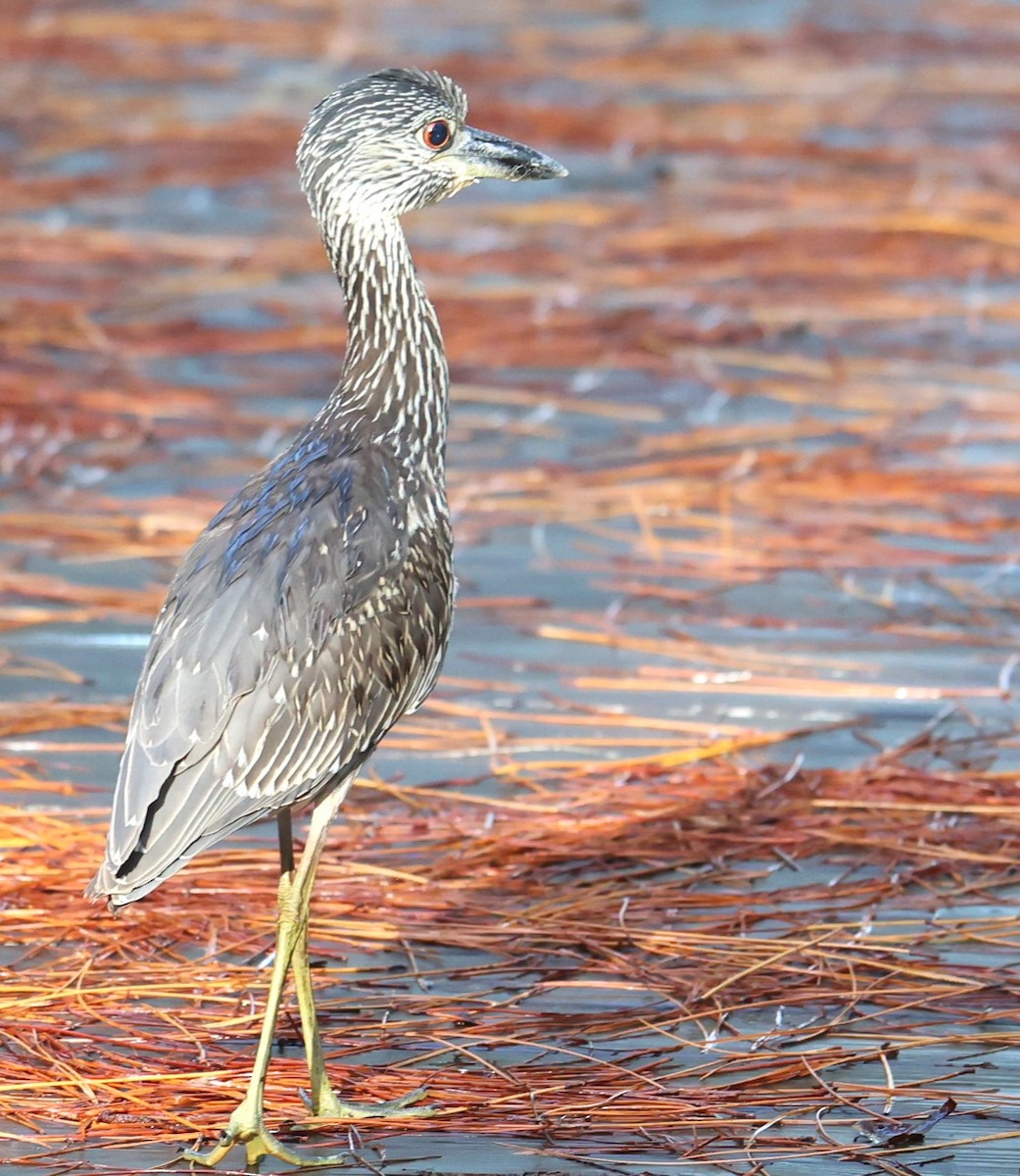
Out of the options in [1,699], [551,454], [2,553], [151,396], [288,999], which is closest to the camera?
[288,999]

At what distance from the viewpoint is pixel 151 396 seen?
769cm

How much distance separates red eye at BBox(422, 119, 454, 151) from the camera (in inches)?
165

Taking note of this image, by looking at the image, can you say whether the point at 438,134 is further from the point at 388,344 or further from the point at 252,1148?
the point at 252,1148

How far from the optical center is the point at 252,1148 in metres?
3.42

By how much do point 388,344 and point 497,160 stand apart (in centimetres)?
48

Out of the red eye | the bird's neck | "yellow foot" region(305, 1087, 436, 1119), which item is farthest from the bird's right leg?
the red eye

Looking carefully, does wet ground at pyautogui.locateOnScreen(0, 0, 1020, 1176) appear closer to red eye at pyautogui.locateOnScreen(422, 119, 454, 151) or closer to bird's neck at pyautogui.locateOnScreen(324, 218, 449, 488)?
bird's neck at pyautogui.locateOnScreen(324, 218, 449, 488)

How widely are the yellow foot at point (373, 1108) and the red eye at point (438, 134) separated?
185 cm

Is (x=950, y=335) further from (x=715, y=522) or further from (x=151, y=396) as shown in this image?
(x=151, y=396)

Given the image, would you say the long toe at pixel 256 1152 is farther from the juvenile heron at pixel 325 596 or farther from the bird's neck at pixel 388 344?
the bird's neck at pixel 388 344

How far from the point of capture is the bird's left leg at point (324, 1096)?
3.53 m

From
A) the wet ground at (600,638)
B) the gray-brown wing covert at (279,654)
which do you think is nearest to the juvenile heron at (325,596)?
the gray-brown wing covert at (279,654)

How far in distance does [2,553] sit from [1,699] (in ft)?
3.40

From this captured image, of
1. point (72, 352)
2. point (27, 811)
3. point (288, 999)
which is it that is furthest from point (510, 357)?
point (288, 999)
